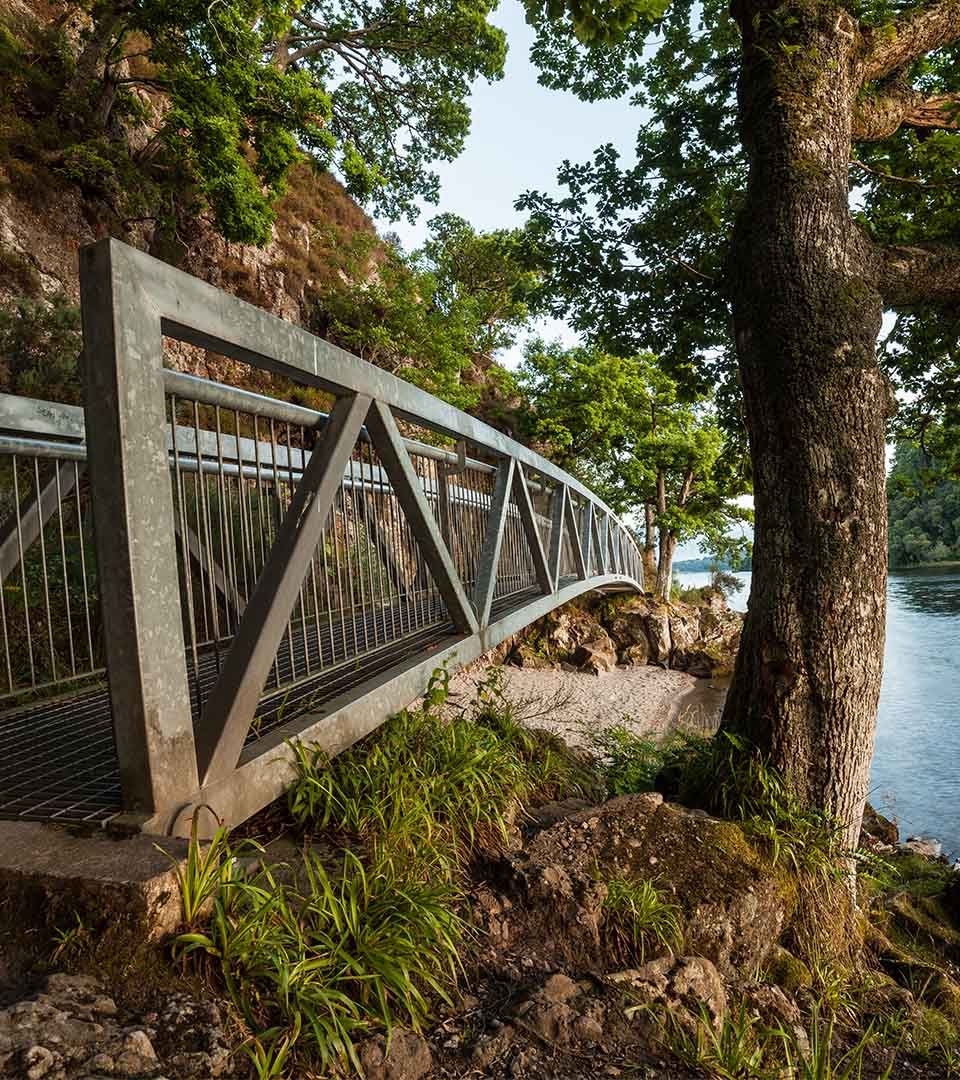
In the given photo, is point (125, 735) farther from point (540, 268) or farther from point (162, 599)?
point (540, 268)

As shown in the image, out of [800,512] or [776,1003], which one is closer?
[776,1003]

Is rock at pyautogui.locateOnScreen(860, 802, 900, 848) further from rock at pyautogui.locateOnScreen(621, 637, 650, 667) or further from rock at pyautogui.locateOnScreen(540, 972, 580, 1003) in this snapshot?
rock at pyautogui.locateOnScreen(621, 637, 650, 667)

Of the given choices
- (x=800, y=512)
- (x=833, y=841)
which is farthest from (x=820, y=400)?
(x=833, y=841)

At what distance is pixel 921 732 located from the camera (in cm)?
1534

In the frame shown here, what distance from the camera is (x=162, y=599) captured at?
5.68 feet

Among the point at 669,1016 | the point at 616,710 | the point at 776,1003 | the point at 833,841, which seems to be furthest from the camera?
the point at 616,710

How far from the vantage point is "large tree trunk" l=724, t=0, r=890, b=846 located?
13.7 feet

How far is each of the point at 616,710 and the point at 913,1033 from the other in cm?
1086

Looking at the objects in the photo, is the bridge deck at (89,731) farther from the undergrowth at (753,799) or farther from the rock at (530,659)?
the rock at (530,659)

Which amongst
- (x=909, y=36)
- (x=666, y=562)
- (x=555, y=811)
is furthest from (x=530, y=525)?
(x=666, y=562)

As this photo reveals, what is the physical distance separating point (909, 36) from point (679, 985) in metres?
6.68

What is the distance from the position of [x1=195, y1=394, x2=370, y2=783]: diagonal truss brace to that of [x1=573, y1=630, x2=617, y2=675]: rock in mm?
15092

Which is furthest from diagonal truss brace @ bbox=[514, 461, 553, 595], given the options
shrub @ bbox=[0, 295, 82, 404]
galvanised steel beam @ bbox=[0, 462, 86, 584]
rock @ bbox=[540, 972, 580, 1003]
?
shrub @ bbox=[0, 295, 82, 404]

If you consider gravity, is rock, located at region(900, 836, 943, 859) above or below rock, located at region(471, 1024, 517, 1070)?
below
